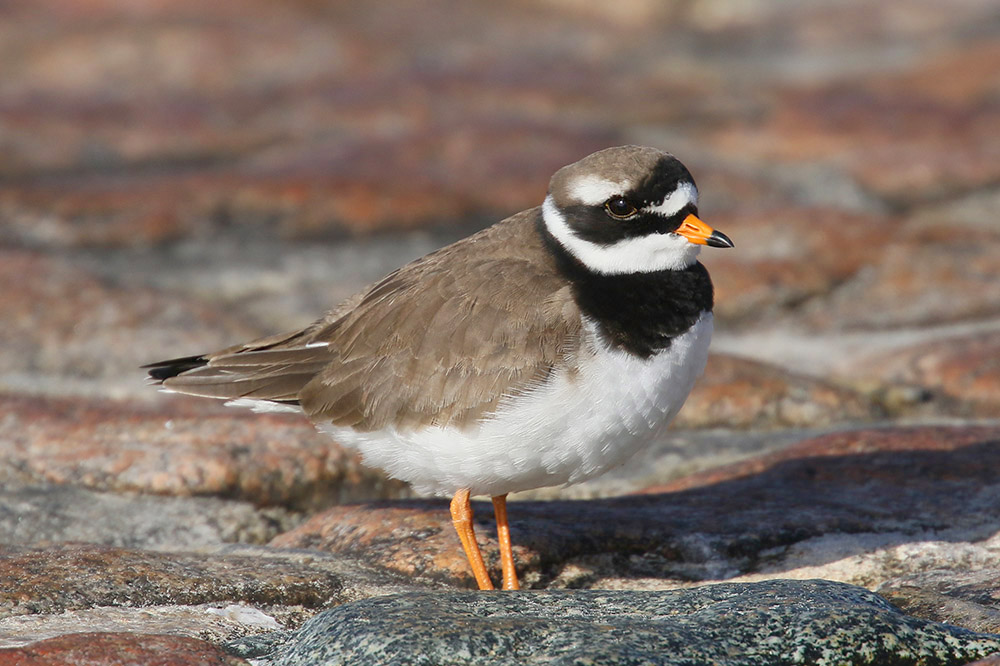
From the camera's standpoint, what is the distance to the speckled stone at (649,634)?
414 centimetres

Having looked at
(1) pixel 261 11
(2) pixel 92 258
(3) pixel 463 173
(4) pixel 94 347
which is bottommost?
(4) pixel 94 347

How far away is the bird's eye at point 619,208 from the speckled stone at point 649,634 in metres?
2.07

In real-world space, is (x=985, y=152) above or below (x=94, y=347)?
above

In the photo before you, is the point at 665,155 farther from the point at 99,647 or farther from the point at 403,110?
the point at 403,110

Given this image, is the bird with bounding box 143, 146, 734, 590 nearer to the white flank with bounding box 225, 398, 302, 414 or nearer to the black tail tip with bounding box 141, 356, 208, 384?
the white flank with bounding box 225, 398, 302, 414

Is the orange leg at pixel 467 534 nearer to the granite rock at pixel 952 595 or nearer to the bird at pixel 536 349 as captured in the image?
the bird at pixel 536 349

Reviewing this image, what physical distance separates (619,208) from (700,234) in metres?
0.42

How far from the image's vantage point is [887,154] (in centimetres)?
1186

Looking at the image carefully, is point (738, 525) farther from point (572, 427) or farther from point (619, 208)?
point (619, 208)

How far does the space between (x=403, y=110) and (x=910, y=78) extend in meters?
5.79

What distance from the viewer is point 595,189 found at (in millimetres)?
5930

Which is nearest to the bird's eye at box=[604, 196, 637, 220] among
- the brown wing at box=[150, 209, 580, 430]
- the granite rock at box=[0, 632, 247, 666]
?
the brown wing at box=[150, 209, 580, 430]

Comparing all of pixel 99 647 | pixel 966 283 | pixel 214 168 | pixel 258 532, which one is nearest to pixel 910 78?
pixel 966 283

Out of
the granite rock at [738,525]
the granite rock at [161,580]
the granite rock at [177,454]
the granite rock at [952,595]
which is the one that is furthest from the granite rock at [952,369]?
the granite rock at [161,580]
